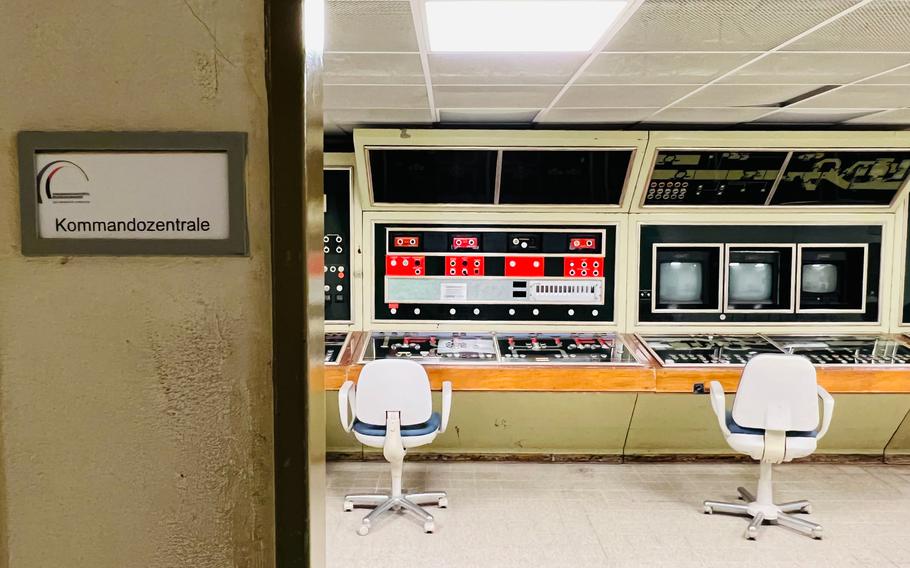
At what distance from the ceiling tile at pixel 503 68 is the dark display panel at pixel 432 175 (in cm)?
115

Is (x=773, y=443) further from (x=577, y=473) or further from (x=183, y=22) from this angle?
(x=183, y=22)

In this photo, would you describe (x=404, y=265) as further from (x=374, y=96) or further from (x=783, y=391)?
(x=783, y=391)

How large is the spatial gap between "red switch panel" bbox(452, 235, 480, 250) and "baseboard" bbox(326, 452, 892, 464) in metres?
1.39

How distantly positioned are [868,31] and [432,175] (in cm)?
253

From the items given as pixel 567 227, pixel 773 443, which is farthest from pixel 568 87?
pixel 773 443

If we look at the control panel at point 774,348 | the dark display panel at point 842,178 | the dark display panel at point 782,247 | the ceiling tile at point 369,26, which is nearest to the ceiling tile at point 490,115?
the dark display panel at point 782,247

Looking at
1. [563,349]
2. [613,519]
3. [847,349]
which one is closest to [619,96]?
[563,349]

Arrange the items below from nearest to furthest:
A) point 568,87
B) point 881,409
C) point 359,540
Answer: point 568,87
point 359,540
point 881,409

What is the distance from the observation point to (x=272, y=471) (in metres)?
0.98

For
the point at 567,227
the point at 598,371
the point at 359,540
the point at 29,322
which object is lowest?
the point at 359,540

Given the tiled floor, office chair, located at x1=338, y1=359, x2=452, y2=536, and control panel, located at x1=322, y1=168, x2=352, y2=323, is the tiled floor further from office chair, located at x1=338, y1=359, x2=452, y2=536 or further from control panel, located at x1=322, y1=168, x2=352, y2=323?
control panel, located at x1=322, y1=168, x2=352, y2=323

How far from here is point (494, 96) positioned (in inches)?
127

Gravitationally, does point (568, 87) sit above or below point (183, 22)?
above

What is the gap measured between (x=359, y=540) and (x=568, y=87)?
2472 mm
